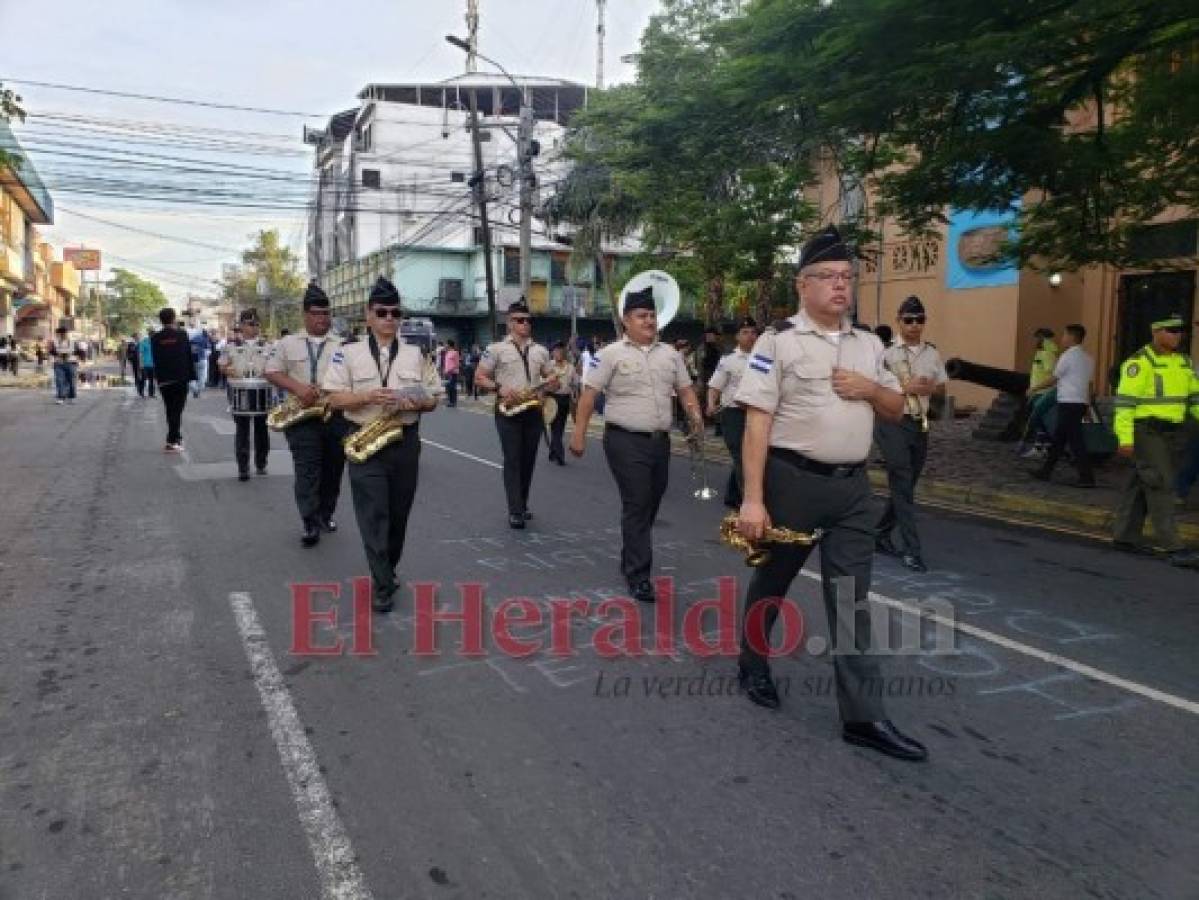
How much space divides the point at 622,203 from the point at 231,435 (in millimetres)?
14716

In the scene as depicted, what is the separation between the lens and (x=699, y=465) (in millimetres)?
9953

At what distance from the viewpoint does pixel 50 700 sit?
4.11 meters

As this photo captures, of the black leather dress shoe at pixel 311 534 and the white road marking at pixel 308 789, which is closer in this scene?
the white road marking at pixel 308 789

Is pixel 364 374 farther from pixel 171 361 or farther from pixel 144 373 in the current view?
pixel 144 373

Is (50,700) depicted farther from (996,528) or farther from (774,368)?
(996,528)

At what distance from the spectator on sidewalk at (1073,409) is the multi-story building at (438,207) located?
1344 inches

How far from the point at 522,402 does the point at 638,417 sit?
2414 millimetres

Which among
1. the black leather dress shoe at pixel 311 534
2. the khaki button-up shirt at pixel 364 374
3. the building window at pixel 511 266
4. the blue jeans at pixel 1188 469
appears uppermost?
the building window at pixel 511 266

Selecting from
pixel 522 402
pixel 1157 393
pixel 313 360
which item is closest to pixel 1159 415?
pixel 1157 393

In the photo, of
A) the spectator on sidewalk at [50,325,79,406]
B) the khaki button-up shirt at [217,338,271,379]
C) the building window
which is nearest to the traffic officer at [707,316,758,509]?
the khaki button-up shirt at [217,338,271,379]

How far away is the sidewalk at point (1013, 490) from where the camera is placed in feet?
29.3

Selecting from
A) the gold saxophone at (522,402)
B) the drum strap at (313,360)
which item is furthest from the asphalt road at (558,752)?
the gold saxophone at (522,402)

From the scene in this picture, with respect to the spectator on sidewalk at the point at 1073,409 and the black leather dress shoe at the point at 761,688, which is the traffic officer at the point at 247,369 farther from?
the spectator on sidewalk at the point at 1073,409

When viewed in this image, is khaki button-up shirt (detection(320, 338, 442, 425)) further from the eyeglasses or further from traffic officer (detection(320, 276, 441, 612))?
the eyeglasses
